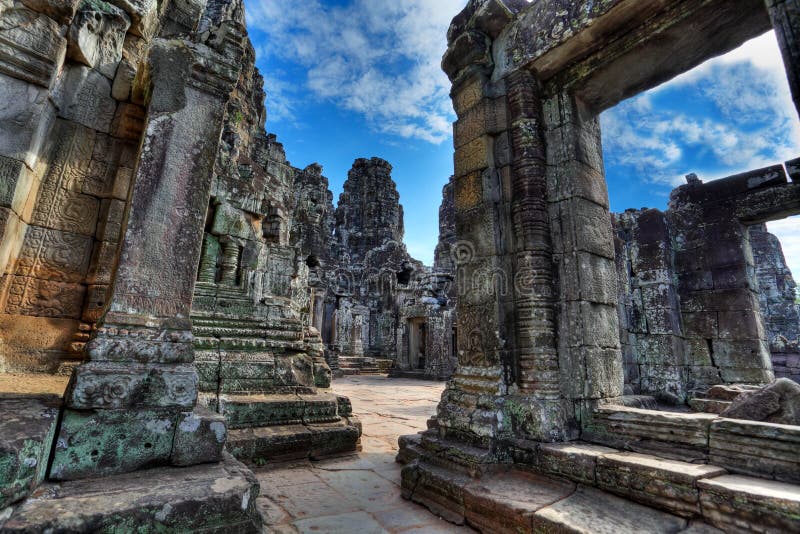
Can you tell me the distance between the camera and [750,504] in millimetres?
1842

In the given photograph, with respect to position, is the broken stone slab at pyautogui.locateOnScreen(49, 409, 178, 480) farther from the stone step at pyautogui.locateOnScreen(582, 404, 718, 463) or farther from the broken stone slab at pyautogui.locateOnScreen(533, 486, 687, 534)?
the stone step at pyautogui.locateOnScreen(582, 404, 718, 463)

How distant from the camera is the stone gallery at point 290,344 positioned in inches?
76.4

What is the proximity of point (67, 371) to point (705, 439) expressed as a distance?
4.40m

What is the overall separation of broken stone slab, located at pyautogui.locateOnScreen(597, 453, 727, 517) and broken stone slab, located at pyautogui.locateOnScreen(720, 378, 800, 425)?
0.73 metres

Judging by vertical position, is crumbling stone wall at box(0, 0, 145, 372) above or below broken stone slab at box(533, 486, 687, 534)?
above

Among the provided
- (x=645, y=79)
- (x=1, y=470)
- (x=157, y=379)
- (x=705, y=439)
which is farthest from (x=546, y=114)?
(x=1, y=470)

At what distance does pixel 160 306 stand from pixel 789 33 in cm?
411

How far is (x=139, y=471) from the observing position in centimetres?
199

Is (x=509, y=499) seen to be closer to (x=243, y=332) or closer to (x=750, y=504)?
(x=750, y=504)

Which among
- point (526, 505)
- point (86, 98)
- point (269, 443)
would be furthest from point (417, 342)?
point (86, 98)

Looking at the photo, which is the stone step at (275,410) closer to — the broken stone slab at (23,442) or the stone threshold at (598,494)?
the stone threshold at (598,494)

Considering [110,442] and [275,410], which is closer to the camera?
[110,442]

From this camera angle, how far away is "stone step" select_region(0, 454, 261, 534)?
1.50 metres

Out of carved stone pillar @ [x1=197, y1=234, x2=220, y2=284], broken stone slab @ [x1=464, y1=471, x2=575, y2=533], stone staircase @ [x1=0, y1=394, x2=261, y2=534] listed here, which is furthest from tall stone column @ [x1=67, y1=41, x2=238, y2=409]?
carved stone pillar @ [x1=197, y1=234, x2=220, y2=284]
